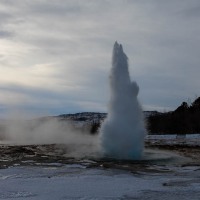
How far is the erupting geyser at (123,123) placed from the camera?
2786 cm

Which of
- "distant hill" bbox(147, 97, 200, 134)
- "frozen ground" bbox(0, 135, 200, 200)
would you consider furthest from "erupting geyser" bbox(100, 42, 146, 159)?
"distant hill" bbox(147, 97, 200, 134)

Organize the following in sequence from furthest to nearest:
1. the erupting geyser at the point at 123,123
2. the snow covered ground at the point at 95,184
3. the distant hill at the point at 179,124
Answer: the distant hill at the point at 179,124 → the erupting geyser at the point at 123,123 → the snow covered ground at the point at 95,184

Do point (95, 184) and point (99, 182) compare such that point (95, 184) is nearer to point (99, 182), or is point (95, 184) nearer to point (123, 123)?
point (99, 182)

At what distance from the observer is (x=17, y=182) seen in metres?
14.9

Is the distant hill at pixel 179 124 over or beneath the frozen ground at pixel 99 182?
over

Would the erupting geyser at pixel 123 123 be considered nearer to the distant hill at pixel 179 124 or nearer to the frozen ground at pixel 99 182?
the frozen ground at pixel 99 182

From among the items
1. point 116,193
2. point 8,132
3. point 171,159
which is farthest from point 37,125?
point 116,193

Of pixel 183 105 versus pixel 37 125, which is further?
pixel 183 105

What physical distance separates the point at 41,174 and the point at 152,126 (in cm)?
8676

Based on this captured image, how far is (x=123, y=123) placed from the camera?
92.8 feet

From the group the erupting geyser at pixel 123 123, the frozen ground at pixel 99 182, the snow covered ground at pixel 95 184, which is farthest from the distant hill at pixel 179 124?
the snow covered ground at pixel 95 184

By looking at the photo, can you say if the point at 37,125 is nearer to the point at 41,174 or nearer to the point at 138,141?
the point at 138,141

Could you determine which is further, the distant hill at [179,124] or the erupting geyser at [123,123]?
the distant hill at [179,124]

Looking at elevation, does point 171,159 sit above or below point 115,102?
below
